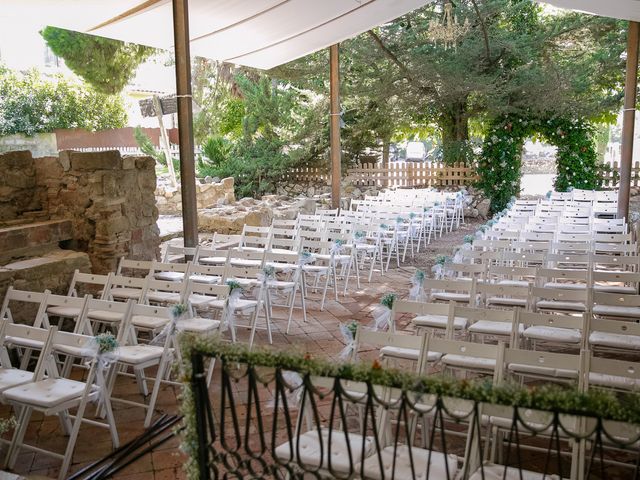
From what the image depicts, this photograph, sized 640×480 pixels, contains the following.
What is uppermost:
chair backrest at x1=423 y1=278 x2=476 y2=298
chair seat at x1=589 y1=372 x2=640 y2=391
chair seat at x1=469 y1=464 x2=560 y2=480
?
chair backrest at x1=423 y1=278 x2=476 y2=298

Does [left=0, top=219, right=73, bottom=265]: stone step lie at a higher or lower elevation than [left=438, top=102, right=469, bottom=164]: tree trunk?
lower

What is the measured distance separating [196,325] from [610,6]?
680cm

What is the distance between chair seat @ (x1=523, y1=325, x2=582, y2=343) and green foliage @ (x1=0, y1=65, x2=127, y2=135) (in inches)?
682

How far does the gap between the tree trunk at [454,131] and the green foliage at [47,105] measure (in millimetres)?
10511

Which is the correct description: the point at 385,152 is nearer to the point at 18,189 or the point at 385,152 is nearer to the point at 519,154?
the point at 519,154

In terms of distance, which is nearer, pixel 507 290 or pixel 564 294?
pixel 564 294

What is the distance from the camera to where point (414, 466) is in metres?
2.67

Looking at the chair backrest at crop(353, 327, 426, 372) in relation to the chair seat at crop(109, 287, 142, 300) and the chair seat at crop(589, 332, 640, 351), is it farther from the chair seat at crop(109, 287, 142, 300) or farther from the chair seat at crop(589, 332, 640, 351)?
the chair seat at crop(109, 287, 142, 300)

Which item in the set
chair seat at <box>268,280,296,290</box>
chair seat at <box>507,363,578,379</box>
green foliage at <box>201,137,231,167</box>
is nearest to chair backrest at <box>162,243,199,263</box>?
chair seat at <box>268,280,296,290</box>

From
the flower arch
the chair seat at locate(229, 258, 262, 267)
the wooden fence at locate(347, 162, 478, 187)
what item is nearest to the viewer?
the chair seat at locate(229, 258, 262, 267)

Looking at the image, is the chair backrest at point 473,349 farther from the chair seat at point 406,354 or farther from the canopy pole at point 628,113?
the canopy pole at point 628,113

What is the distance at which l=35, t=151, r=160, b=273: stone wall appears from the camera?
6.35 metres

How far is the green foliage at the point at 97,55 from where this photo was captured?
598 inches

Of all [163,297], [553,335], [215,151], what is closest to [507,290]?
[553,335]
